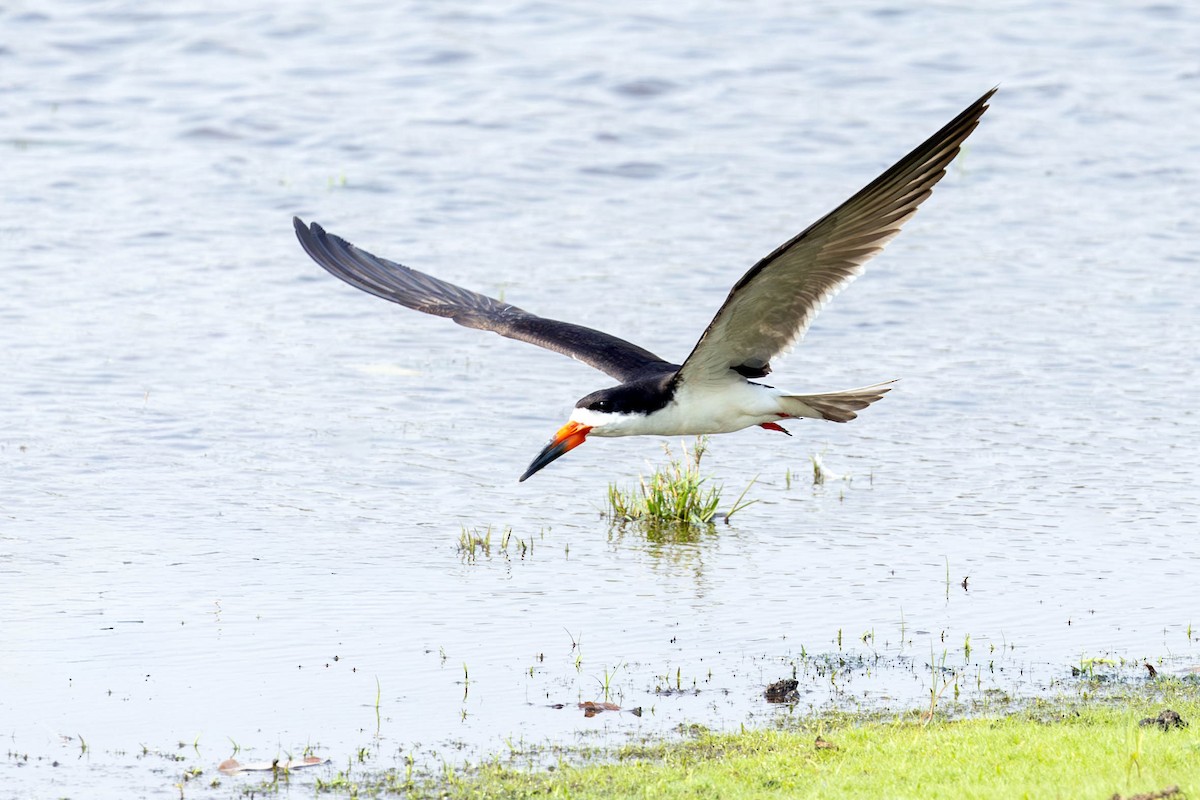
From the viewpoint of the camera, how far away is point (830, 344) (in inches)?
505

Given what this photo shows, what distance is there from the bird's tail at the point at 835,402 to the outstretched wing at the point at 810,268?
0.22 metres

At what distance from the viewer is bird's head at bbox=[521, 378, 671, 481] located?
26.2ft

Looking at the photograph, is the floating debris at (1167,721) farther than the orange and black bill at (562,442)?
No

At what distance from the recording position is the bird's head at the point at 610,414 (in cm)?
797

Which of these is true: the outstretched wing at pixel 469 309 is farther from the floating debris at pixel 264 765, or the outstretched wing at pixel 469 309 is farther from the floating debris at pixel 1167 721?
the floating debris at pixel 1167 721

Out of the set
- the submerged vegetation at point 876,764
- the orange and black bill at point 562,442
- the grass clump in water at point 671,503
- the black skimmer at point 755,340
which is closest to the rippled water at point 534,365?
the grass clump in water at point 671,503

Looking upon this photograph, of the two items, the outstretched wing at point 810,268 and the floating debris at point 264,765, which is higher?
the outstretched wing at point 810,268

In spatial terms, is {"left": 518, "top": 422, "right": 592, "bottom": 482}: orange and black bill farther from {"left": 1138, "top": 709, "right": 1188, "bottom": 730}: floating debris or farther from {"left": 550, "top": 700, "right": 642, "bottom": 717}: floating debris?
{"left": 1138, "top": 709, "right": 1188, "bottom": 730}: floating debris

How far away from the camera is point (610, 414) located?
7965 mm

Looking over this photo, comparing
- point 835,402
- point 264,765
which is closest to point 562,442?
point 835,402

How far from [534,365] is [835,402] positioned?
4.76m

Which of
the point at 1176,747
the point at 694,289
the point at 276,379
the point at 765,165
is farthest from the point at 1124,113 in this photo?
the point at 1176,747

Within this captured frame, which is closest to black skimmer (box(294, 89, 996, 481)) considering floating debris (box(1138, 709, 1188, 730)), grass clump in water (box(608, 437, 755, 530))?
grass clump in water (box(608, 437, 755, 530))

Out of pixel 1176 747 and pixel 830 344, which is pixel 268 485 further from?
pixel 1176 747
